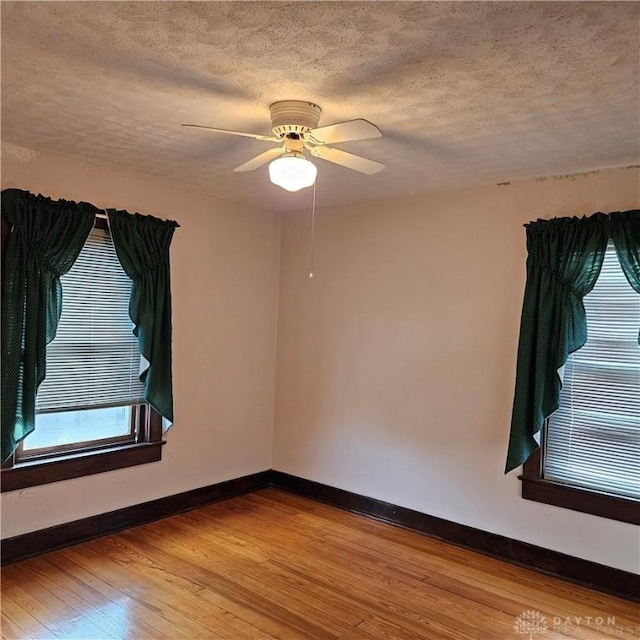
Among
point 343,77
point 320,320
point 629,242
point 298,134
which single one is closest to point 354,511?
point 320,320

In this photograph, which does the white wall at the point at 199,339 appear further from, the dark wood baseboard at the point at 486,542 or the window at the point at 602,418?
the window at the point at 602,418

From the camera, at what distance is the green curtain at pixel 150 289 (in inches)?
146

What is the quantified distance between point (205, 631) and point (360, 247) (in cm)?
292

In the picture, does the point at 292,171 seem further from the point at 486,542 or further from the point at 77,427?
the point at 486,542

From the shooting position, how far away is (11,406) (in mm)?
3109

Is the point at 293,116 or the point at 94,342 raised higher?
the point at 293,116

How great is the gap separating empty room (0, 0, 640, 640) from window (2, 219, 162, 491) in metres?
0.02

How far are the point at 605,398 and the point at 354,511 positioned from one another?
2121 mm

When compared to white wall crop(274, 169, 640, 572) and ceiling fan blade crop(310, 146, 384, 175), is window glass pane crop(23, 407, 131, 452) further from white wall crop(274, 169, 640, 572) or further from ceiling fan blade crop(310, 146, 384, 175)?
ceiling fan blade crop(310, 146, 384, 175)

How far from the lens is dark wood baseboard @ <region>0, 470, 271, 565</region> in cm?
328

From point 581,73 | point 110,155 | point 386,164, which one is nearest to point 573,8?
point 581,73

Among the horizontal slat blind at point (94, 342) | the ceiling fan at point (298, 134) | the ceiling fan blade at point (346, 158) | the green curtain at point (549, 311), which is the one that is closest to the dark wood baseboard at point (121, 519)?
the horizontal slat blind at point (94, 342)

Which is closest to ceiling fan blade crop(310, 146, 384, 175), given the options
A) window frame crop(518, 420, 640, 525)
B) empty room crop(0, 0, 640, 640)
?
empty room crop(0, 0, 640, 640)

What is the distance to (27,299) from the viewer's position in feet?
10.5
